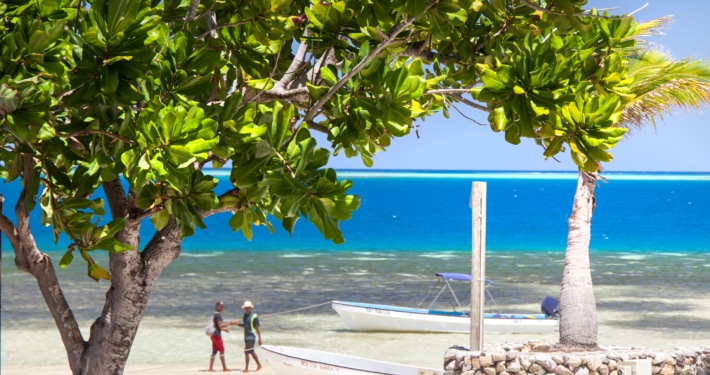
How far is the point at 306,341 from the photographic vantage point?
73.4 ft

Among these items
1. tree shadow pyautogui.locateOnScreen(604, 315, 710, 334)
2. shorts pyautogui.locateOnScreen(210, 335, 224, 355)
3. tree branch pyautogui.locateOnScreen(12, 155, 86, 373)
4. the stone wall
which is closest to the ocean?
tree shadow pyautogui.locateOnScreen(604, 315, 710, 334)

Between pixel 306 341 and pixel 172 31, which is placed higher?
pixel 172 31

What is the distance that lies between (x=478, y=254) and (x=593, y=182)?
11.4 feet

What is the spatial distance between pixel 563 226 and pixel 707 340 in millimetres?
64270

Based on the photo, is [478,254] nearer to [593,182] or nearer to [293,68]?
[593,182]

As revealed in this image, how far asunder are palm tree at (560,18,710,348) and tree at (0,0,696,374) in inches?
317

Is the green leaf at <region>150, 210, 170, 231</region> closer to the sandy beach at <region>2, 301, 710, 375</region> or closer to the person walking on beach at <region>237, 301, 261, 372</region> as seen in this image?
the person walking on beach at <region>237, 301, 261, 372</region>

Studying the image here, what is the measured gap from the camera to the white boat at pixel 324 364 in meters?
13.1

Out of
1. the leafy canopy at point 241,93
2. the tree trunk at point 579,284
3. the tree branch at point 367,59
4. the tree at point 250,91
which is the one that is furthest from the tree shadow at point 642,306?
the tree branch at point 367,59

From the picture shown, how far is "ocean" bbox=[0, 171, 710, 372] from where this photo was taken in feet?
72.8

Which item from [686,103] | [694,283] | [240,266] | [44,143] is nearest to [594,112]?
[44,143]

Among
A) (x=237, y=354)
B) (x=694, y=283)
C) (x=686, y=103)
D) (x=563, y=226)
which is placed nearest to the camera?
(x=686, y=103)

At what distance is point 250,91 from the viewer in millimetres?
4605

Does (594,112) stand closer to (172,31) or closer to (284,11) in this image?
(284,11)
